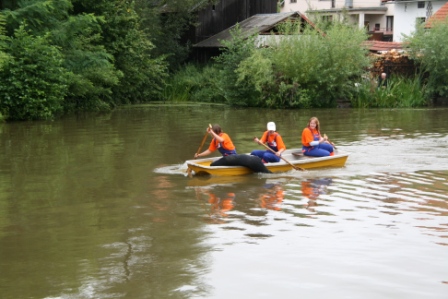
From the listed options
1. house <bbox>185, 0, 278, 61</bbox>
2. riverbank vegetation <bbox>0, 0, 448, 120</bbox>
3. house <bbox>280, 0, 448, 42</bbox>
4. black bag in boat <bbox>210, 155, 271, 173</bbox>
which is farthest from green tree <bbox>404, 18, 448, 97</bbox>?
black bag in boat <bbox>210, 155, 271, 173</bbox>

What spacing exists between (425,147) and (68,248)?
13877 millimetres

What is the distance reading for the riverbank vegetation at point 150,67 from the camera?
102ft

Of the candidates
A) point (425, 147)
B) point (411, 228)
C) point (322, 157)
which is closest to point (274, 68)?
point (425, 147)

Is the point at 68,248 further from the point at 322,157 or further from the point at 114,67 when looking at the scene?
the point at 114,67

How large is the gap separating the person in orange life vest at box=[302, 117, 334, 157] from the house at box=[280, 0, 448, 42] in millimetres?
40837

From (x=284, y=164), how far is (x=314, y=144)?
1.45 metres

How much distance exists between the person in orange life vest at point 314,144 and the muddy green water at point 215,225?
65cm

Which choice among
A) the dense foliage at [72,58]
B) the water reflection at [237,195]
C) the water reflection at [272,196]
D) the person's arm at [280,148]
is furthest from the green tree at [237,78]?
the water reflection at [272,196]

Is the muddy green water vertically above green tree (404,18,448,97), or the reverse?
green tree (404,18,448,97)

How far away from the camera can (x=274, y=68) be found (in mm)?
38094

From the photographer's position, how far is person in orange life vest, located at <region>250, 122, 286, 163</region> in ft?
61.5

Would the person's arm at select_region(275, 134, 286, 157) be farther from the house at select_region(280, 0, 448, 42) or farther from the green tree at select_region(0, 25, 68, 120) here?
the house at select_region(280, 0, 448, 42)

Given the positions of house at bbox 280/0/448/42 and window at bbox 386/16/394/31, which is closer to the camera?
house at bbox 280/0/448/42

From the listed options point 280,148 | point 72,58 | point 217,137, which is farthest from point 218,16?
point 217,137
